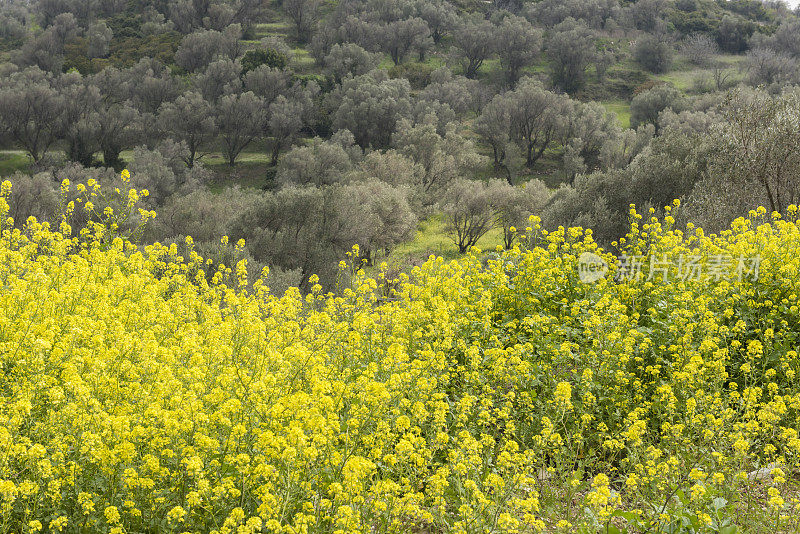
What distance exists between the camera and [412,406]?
19.2 feet

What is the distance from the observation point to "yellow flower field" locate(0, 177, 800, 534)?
4.21 m

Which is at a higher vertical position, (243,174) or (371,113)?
(371,113)

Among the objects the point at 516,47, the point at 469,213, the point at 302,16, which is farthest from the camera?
the point at 302,16

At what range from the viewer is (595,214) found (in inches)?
1091

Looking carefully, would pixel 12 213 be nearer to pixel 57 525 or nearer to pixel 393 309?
pixel 393 309

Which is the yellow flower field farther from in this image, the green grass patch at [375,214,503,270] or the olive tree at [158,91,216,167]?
the olive tree at [158,91,216,167]

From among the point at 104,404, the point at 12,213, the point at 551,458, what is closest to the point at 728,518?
Result: the point at 551,458

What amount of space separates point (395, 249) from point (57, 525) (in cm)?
3435

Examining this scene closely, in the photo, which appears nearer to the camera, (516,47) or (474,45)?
(516,47)

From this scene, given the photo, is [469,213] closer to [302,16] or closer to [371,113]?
[371,113]

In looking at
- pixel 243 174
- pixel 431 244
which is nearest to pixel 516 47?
pixel 243 174

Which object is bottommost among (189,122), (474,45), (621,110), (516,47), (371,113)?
(189,122)

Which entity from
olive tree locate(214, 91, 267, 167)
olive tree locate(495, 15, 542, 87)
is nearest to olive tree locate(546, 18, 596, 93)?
olive tree locate(495, 15, 542, 87)

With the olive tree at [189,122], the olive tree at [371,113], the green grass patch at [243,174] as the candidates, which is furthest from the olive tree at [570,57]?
the olive tree at [189,122]
